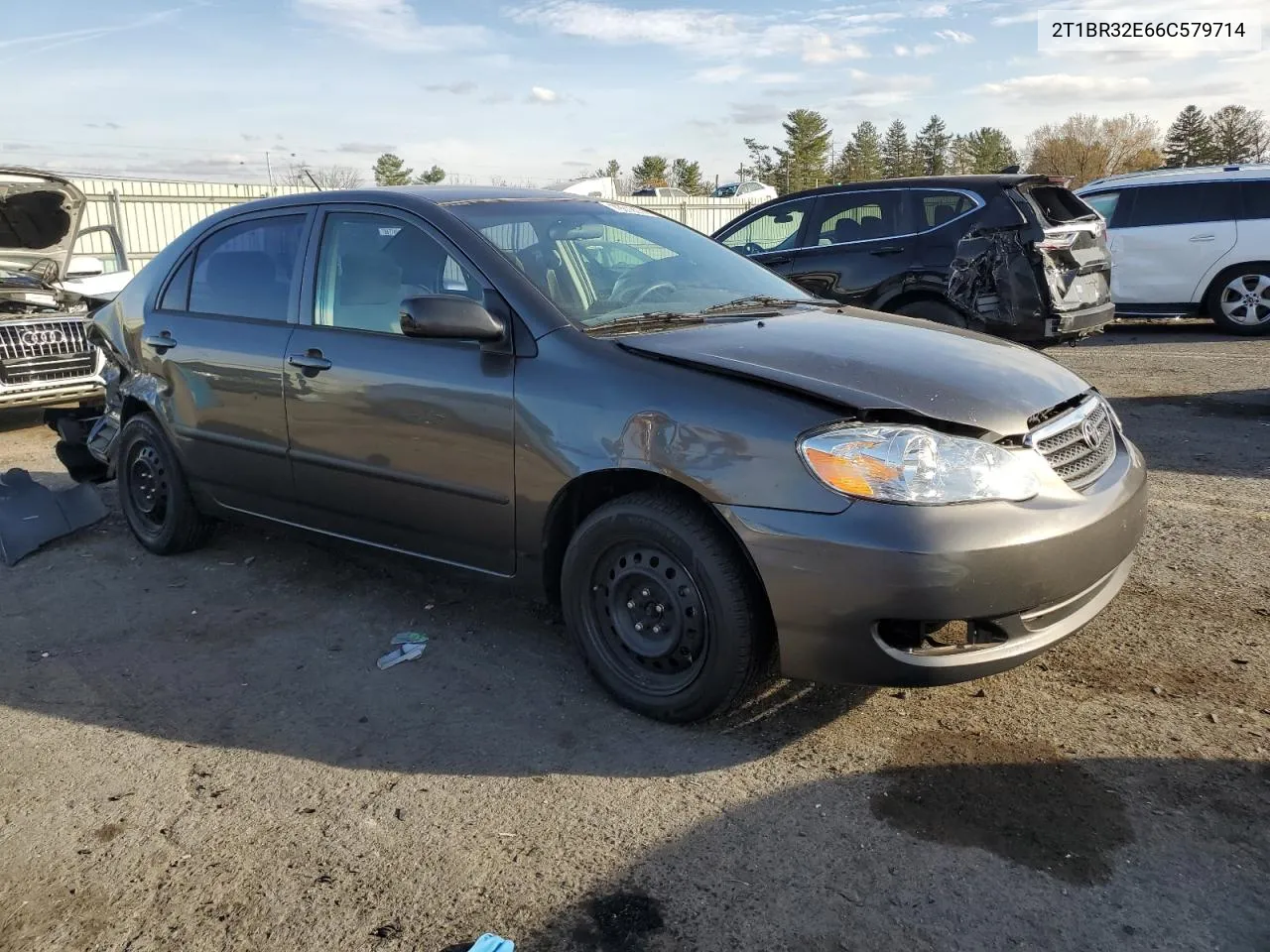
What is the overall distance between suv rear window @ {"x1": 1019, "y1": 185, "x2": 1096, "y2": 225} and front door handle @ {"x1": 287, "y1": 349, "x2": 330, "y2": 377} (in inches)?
251

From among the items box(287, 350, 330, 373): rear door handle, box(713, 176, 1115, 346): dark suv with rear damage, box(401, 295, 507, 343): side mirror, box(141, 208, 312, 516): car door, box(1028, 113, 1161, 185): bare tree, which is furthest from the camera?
box(1028, 113, 1161, 185): bare tree

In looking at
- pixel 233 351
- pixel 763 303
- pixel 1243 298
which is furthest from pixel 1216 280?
pixel 233 351

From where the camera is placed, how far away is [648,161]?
76.9 metres

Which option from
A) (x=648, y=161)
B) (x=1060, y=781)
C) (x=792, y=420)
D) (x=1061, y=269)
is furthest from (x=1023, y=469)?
(x=648, y=161)

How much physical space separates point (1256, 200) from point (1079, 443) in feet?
34.3

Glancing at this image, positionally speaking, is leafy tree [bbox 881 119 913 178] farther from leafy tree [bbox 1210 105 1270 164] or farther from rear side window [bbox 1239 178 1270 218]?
rear side window [bbox 1239 178 1270 218]

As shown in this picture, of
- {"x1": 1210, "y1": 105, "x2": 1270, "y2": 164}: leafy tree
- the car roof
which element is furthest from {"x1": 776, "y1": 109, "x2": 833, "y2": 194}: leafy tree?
the car roof

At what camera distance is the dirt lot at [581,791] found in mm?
2363

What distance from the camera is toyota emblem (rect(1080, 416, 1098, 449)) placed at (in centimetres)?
323

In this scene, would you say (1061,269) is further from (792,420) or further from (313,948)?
(313,948)

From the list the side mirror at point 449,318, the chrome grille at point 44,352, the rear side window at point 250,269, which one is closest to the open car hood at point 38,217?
the chrome grille at point 44,352

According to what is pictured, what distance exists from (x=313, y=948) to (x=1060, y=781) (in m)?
2.03

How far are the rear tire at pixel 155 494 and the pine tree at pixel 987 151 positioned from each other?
246ft

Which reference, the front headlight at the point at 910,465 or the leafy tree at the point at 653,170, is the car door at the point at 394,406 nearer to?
the front headlight at the point at 910,465
